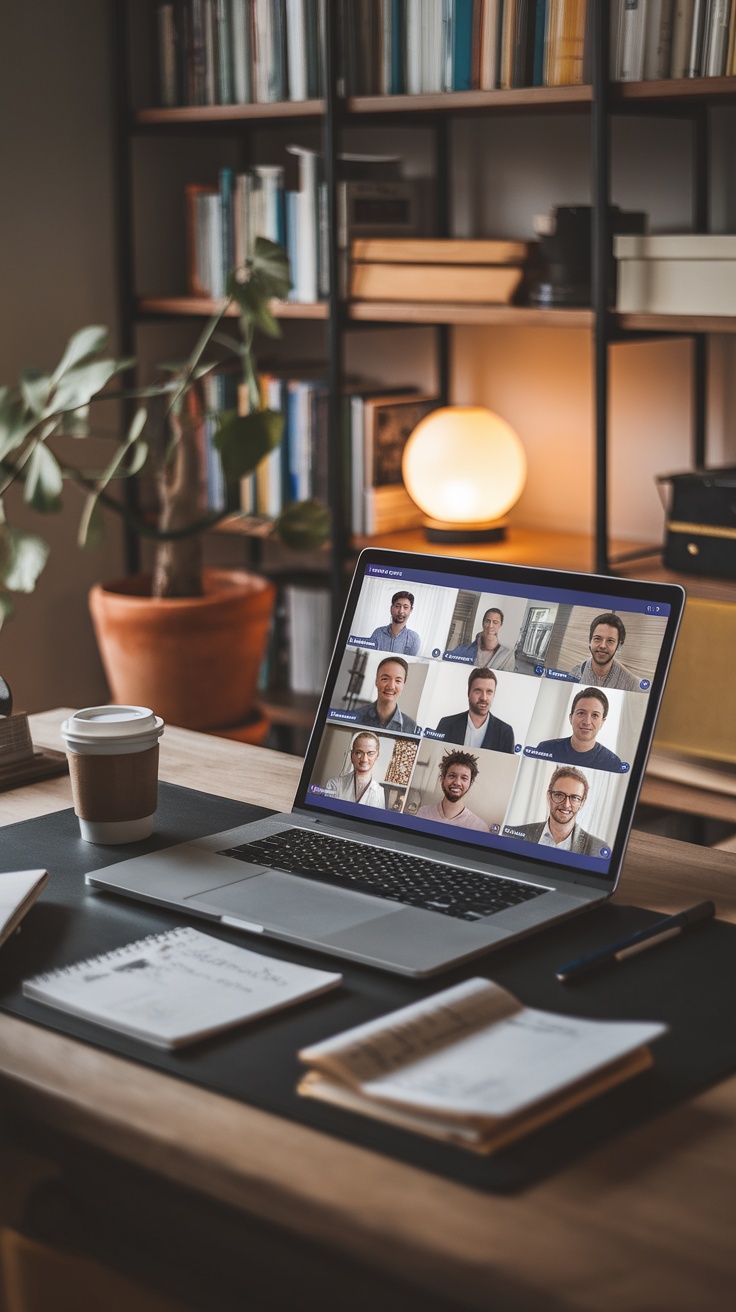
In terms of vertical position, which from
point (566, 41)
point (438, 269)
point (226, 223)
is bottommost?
point (438, 269)

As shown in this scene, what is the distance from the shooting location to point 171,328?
361 cm

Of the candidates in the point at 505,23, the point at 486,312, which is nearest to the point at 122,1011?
the point at 486,312

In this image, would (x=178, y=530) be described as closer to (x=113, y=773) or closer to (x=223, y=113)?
(x=223, y=113)

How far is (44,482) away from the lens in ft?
8.51

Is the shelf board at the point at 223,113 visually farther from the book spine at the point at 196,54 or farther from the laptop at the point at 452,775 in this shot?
the laptop at the point at 452,775

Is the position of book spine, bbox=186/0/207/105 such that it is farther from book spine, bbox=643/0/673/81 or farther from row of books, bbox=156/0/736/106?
book spine, bbox=643/0/673/81

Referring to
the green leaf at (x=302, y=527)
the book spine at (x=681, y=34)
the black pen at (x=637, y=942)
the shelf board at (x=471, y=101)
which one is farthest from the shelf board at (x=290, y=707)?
the black pen at (x=637, y=942)

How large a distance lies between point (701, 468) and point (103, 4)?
173 cm

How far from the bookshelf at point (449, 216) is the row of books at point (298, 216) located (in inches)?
2.2

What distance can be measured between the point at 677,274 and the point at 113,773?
1.57 metres

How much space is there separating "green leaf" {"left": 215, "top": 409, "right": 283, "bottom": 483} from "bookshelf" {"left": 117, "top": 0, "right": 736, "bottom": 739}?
25 centimetres

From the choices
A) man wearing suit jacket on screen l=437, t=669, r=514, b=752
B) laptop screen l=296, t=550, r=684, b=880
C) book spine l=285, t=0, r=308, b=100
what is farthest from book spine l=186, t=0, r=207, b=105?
man wearing suit jacket on screen l=437, t=669, r=514, b=752

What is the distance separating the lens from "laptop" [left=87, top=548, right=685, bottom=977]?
1185mm

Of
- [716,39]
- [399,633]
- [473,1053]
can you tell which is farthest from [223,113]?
[473,1053]
